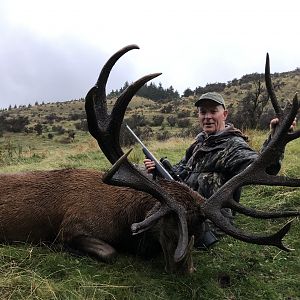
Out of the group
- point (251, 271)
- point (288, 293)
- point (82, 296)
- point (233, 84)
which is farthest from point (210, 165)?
point (233, 84)

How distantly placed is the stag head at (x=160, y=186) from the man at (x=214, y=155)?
1017mm

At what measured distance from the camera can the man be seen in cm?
574

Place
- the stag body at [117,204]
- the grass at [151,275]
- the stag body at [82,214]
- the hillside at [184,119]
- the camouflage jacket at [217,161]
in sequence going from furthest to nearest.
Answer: the hillside at [184,119] → the camouflage jacket at [217,161] → the stag body at [82,214] → the stag body at [117,204] → the grass at [151,275]

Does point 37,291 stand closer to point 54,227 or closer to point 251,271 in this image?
point 54,227

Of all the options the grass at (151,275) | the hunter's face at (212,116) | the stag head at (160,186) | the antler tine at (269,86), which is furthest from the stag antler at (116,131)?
the hunter's face at (212,116)

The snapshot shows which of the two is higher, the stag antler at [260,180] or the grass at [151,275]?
the stag antler at [260,180]

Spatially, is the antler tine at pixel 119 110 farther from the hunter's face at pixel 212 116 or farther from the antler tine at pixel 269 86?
the hunter's face at pixel 212 116

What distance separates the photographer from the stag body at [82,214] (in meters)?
4.86

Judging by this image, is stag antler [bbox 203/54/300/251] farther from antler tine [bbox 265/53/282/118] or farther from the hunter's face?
the hunter's face

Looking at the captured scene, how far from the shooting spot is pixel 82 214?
16.5 ft

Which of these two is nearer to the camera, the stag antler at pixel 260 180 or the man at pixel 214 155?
the stag antler at pixel 260 180

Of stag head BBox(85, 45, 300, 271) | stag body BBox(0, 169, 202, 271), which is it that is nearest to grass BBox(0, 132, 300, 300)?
stag body BBox(0, 169, 202, 271)

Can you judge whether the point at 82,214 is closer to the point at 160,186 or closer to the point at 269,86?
the point at 160,186

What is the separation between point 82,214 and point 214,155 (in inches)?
76.9
